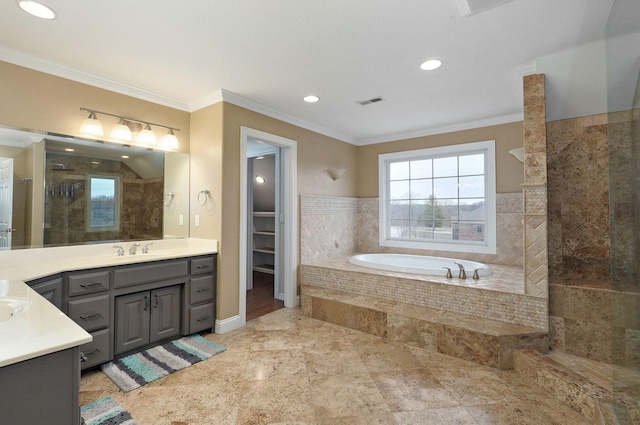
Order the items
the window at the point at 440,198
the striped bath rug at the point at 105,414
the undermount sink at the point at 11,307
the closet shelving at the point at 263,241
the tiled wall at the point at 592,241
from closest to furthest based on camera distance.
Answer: the undermount sink at the point at 11,307 → the tiled wall at the point at 592,241 → the striped bath rug at the point at 105,414 → the window at the point at 440,198 → the closet shelving at the point at 263,241

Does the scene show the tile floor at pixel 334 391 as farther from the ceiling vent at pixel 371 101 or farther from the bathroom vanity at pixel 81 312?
the ceiling vent at pixel 371 101

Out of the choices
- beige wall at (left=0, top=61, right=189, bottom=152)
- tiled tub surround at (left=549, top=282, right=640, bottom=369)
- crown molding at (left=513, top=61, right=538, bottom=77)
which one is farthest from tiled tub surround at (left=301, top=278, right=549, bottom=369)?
beige wall at (left=0, top=61, right=189, bottom=152)

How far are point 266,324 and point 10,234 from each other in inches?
90.5

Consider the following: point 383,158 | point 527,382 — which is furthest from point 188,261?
point 383,158

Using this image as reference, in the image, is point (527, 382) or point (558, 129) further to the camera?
point (558, 129)

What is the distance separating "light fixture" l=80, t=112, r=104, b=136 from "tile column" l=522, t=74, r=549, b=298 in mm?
3588

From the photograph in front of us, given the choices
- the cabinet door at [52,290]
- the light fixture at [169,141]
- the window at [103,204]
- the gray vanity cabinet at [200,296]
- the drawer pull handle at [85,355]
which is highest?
the light fixture at [169,141]

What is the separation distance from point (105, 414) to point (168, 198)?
2037mm

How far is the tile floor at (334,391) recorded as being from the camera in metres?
1.88

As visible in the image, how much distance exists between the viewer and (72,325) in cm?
111

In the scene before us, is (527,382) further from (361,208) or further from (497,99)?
(361,208)

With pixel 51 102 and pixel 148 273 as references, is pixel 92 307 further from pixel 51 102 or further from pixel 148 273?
pixel 51 102

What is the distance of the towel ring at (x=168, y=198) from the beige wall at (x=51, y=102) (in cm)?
80

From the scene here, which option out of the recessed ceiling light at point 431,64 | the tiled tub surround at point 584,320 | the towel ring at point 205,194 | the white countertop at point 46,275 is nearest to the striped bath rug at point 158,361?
the white countertop at point 46,275
